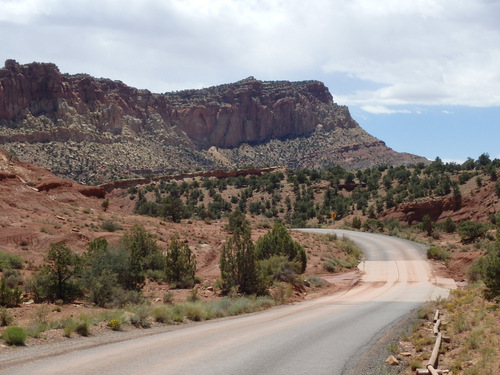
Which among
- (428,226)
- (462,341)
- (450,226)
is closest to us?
(462,341)

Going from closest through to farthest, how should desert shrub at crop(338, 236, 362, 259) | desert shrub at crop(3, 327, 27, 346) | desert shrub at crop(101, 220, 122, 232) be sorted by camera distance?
desert shrub at crop(3, 327, 27, 346) → desert shrub at crop(101, 220, 122, 232) → desert shrub at crop(338, 236, 362, 259)

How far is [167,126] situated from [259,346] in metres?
154

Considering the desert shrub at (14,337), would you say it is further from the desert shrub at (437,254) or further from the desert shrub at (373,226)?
the desert shrub at (373,226)

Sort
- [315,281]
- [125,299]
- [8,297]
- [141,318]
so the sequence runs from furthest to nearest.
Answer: [315,281], [125,299], [8,297], [141,318]

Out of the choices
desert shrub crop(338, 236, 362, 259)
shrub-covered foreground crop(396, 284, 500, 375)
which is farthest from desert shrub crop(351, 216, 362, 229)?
shrub-covered foreground crop(396, 284, 500, 375)

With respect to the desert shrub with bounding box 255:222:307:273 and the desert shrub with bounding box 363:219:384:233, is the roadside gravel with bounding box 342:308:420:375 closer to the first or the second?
the desert shrub with bounding box 255:222:307:273

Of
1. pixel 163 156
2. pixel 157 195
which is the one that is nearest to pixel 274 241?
pixel 157 195

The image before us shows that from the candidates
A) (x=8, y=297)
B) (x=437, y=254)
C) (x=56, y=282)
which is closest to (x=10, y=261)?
(x=56, y=282)

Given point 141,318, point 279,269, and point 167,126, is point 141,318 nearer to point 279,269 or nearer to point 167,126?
point 279,269

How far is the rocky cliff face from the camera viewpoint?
109 meters

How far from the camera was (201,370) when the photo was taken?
8.51m

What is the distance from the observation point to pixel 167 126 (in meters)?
160

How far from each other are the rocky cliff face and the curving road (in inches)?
3428

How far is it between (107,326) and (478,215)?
54.1 metres
